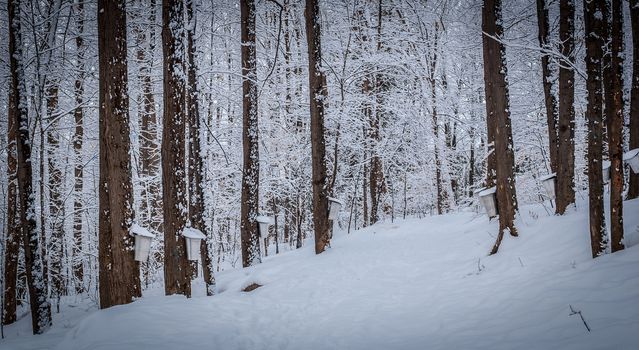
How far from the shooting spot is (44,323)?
5.82m

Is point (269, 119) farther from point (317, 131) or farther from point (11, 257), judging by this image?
point (11, 257)

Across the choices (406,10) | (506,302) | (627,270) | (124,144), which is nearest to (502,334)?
(506,302)

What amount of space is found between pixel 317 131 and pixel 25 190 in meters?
5.75

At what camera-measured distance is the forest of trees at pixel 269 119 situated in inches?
199

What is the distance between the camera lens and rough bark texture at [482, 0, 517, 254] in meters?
6.62

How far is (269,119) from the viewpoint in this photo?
40.4ft

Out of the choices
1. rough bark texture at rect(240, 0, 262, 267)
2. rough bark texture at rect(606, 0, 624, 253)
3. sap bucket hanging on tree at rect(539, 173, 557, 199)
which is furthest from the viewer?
rough bark texture at rect(240, 0, 262, 267)

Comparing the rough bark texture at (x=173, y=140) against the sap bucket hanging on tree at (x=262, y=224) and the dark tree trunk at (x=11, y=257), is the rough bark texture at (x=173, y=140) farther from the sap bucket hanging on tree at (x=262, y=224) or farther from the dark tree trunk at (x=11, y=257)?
the dark tree trunk at (x=11, y=257)

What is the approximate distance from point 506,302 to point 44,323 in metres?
7.03

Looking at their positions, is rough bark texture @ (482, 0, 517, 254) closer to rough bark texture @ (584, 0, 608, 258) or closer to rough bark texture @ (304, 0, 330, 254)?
rough bark texture @ (584, 0, 608, 258)

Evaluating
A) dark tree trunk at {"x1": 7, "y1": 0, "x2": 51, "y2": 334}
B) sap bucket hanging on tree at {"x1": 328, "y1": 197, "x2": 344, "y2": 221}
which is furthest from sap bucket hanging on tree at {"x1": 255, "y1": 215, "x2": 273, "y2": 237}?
dark tree trunk at {"x1": 7, "y1": 0, "x2": 51, "y2": 334}

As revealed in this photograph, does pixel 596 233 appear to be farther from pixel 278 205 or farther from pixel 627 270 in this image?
pixel 278 205

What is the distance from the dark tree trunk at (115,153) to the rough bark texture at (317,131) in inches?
172

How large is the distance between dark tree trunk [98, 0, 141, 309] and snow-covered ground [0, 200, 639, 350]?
47 centimetres
